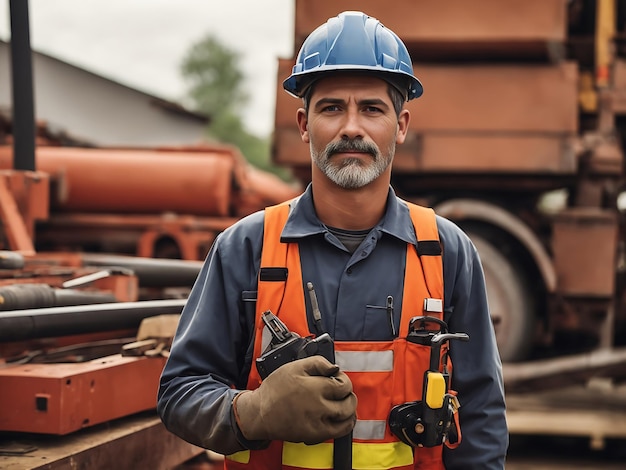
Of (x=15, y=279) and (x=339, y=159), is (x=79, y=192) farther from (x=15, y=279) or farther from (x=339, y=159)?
(x=339, y=159)

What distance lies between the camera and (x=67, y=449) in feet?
6.83

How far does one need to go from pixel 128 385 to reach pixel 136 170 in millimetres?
2833

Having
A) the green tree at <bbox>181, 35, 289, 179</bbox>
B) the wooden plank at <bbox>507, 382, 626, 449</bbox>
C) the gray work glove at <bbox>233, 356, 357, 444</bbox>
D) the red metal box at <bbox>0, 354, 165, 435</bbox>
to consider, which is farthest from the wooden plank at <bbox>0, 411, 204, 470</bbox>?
the green tree at <bbox>181, 35, 289, 179</bbox>

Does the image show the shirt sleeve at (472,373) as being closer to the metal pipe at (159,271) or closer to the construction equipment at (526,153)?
the metal pipe at (159,271)

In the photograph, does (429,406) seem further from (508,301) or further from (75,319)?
(508,301)

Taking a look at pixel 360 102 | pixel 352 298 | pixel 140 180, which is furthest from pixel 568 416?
pixel 360 102

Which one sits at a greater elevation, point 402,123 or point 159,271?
point 402,123

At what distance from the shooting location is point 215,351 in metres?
1.81

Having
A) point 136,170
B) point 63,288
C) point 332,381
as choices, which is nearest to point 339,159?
point 332,381

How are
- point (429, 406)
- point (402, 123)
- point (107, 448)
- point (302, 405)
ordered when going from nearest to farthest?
point (302, 405)
point (429, 406)
point (402, 123)
point (107, 448)

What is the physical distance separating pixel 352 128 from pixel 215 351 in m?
0.59

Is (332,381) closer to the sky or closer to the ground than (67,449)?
closer to the sky

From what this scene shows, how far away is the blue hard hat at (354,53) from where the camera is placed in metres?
1.85

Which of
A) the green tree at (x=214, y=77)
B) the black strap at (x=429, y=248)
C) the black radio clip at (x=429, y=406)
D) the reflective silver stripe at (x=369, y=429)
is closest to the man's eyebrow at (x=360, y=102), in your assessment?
the black strap at (x=429, y=248)
